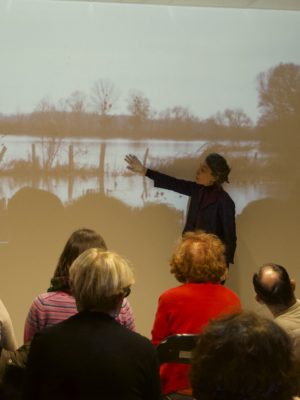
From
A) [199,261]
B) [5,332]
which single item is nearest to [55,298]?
[5,332]

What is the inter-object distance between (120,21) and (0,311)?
2916 millimetres

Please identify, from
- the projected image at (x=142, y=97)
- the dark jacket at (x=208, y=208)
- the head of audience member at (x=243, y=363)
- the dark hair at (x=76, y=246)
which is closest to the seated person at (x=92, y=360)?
the head of audience member at (x=243, y=363)

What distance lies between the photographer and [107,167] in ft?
16.9

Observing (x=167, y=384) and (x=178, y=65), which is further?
(x=178, y=65)

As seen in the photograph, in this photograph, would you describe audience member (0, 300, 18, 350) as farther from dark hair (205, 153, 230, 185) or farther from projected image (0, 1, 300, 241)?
dark hair (205, 153, 230, 185)

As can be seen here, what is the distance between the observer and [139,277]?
5.29 meters

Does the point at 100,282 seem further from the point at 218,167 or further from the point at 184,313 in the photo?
the point at 218,167

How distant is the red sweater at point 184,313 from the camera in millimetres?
2861

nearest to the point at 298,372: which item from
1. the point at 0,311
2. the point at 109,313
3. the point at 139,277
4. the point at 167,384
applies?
the point at 109,313

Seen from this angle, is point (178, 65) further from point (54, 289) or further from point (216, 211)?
point (54, 289)

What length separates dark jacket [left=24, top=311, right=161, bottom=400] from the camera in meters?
2.07

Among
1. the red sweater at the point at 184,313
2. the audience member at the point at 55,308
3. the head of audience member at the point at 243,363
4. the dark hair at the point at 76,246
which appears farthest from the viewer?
the dark hair at the point at 76,246

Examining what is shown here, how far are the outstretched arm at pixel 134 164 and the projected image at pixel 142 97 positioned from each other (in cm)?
4

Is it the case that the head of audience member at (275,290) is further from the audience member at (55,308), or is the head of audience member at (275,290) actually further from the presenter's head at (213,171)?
the presenter's head at (213,171)
